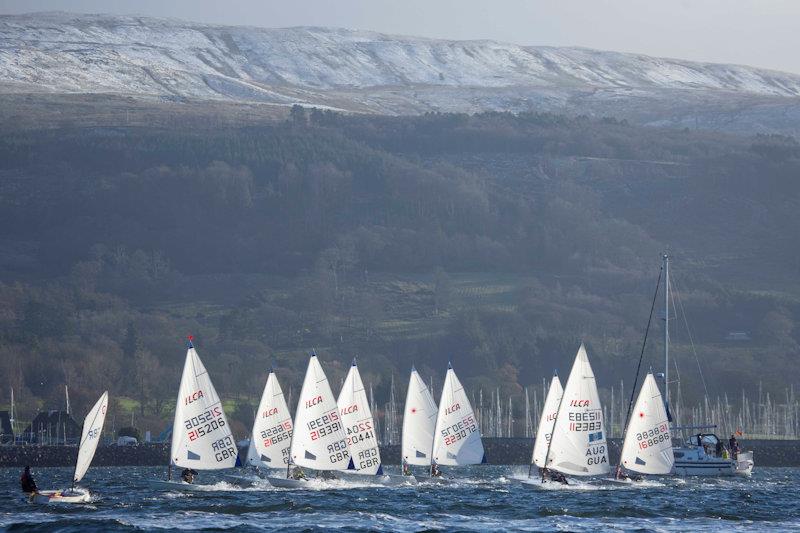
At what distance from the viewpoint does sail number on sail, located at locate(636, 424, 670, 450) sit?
300 feet

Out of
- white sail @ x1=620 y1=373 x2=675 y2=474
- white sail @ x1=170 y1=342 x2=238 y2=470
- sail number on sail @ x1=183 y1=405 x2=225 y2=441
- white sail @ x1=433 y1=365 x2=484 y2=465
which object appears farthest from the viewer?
white sail @ x1=433 y1=365 x2=484 y2=465

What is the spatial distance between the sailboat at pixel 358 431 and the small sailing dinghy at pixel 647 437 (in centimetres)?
1321

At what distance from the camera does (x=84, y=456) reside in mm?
81125

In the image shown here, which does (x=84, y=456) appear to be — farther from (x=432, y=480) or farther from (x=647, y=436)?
(x=647, y=436)

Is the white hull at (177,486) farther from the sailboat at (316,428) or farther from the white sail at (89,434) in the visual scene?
the white sail at (89,434)

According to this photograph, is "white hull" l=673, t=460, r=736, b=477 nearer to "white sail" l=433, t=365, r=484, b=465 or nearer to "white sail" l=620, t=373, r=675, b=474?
"white sail" l=433, t=365, r=484, b=465

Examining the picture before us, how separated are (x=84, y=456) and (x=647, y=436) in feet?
98.2

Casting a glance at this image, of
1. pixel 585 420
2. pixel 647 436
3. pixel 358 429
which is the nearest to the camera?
pixel 585 420

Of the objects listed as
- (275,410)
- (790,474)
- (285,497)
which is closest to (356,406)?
(275,410)

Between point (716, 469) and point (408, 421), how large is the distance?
24.9 metres

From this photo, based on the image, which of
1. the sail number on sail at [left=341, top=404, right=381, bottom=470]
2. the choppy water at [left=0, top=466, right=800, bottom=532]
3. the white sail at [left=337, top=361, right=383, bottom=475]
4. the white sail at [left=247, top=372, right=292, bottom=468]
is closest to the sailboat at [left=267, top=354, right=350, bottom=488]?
the white sail at [left=337, top=361, right=383, bottom=475]

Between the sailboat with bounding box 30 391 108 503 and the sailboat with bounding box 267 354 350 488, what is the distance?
35.2 feet

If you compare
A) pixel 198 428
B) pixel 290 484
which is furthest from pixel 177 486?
pixel 290 484

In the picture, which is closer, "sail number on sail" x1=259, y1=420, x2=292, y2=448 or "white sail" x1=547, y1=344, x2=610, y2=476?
"white sail" x1=547, y1=344, x2=610, y2=476
